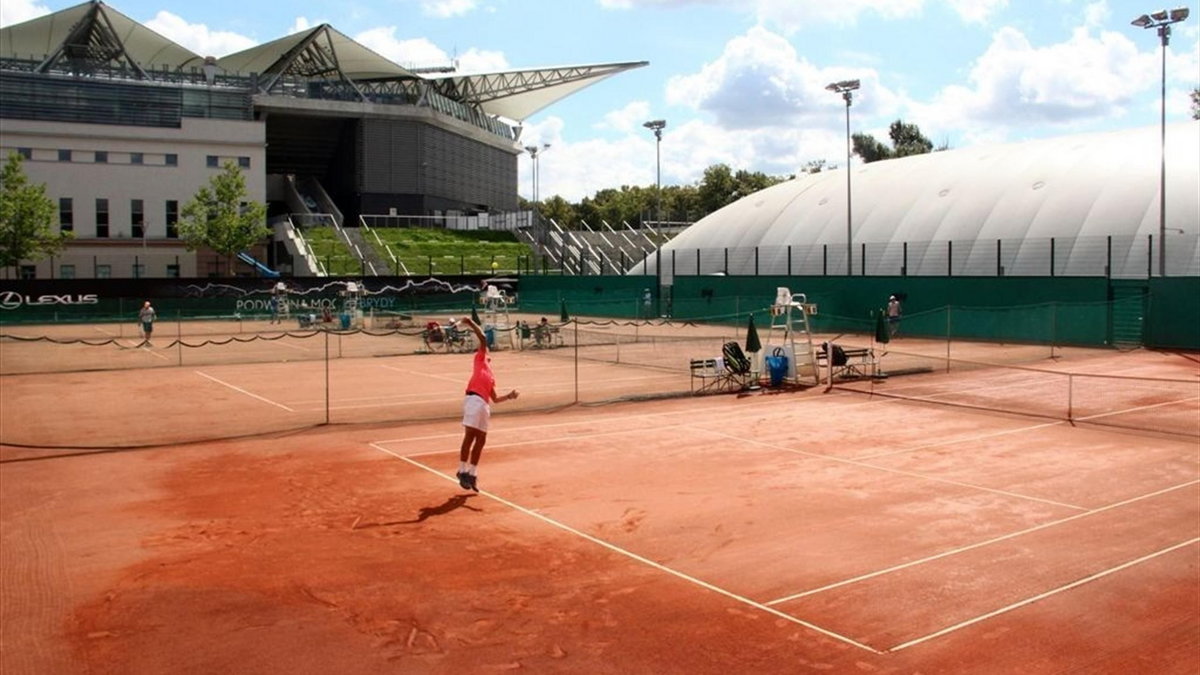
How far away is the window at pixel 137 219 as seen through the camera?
84562 mm

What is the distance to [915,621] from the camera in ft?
28.9

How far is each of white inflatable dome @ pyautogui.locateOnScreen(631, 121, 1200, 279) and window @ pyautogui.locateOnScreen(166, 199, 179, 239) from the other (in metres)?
44.1

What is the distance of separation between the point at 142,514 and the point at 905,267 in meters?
48.4

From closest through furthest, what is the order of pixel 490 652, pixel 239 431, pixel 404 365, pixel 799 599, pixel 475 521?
pixel 490 652 → pixel 799 599 → pixel 475 521 → pixel 239 431 → pixel 404 365

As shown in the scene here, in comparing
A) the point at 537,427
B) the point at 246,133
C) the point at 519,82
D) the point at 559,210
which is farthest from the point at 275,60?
the point at 537,427

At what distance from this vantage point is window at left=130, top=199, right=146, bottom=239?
8456 centimetres

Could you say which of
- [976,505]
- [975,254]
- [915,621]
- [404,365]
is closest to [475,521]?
[915,621]

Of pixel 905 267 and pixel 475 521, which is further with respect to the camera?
pixel 905 267

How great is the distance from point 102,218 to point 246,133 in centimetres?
1492

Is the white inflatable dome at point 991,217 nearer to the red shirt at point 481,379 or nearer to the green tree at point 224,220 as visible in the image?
the green tree at point 224,220

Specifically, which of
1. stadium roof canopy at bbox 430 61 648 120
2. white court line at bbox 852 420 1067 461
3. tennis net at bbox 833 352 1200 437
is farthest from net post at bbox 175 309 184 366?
stadium roof canopy at bbox 430 61 648 120

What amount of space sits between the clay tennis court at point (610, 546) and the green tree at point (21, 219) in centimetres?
5824

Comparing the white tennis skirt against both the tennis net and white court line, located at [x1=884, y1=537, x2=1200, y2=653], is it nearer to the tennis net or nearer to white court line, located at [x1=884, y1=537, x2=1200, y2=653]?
white court line, located at [x1=884, y1=537, x2=1200, y2=653]

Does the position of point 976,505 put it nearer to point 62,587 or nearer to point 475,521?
point 475,521
